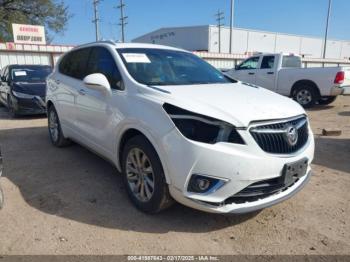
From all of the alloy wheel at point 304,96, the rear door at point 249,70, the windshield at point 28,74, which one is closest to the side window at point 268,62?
the rear door at point 249,70

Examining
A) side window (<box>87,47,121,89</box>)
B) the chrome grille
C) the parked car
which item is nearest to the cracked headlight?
the chrome grille

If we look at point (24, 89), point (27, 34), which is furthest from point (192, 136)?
point (27, 34)

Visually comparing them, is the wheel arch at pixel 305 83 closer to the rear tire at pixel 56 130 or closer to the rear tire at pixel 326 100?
the rear tire at pixel 326 100

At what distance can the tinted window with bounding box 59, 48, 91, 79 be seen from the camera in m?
4.54

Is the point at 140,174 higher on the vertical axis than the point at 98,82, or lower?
lower

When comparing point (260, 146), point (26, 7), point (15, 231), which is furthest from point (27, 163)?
point (26, 7)

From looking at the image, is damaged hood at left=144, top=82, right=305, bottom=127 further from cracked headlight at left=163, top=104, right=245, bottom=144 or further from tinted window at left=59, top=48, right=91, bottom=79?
tinted window at left=59, top=48, right=91, bottom=79

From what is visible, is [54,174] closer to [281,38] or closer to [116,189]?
[116,189]

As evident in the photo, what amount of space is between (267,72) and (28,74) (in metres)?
8.12

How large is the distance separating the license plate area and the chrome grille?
0.41ft

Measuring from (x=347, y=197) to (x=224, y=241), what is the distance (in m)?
1.83

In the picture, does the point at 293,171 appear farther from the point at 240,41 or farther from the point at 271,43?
the point at 271,43

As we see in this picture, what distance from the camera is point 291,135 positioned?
9.53ft

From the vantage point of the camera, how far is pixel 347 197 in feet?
12.1
